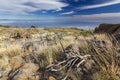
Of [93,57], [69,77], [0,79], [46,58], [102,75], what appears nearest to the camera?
[102,75]

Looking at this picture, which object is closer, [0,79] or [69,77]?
[69,77]

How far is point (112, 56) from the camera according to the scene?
6.02 meters

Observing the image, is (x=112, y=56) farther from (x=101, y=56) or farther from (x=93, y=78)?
(x=93, y=78)

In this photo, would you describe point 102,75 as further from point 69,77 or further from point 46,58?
point 46,58

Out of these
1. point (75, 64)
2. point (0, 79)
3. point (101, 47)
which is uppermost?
point (101, 47)

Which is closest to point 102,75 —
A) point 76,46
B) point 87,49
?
point 87,49

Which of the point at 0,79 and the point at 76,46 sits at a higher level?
the point at 76,46

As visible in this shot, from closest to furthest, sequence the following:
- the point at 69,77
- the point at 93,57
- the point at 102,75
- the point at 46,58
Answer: the point at 102,75, the point at 69,77, the point at 93,57, the point at 46,58

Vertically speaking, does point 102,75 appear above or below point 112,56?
below

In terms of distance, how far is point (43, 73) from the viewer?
6746 mm

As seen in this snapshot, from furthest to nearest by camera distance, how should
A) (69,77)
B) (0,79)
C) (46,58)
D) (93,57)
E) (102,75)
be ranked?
1. (46,58)
2. (0,79)
3. (93,57)
4. (69,77)
5. (102,75)

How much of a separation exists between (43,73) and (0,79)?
1.31 metres

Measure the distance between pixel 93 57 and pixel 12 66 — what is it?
2.71 meters

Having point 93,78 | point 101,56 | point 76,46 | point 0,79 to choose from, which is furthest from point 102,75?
point 0,79
